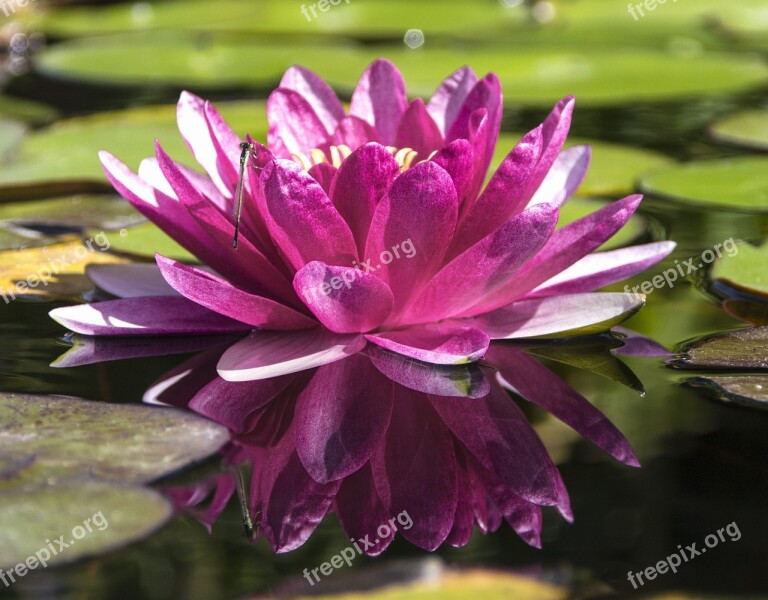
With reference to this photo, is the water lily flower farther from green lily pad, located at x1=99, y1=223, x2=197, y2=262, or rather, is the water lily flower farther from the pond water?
green lily pad, located at x1=99, y1=223, x2=197, y2=262

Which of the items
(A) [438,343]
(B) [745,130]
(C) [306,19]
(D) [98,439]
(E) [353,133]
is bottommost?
(B) [745,130]

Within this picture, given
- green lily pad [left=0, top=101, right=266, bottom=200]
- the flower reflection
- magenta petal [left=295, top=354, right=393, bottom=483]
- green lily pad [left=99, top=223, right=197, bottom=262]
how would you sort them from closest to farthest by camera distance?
the flower reflection → magenta petal [left=295, top=354, right=393, bottom=483] → green lily pad [left=99, top=223, right=197, bottom=262] → green lily pad [left=0, top=101, right=266, bottom=200]

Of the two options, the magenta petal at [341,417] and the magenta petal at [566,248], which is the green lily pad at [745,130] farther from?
the magenta petal at [341,417]

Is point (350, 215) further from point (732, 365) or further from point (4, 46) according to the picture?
point (4, 46)

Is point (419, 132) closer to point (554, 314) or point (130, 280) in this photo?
point (554, 314)

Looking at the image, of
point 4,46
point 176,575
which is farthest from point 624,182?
point 4,46

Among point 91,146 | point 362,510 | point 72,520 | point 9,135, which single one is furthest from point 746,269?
point 9,135

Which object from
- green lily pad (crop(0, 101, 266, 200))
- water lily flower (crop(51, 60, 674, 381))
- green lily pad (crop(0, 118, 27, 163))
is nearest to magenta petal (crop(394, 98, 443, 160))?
water lily flower (crop(51, 60, 674, 381))
